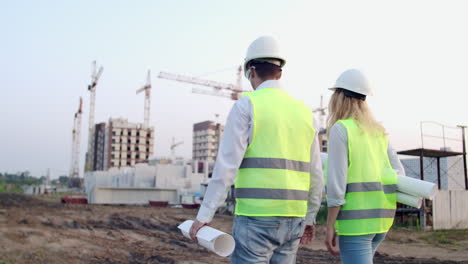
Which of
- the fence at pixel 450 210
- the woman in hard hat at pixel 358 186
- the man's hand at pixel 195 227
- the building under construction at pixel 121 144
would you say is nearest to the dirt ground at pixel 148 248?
the fence at pixel 450 210

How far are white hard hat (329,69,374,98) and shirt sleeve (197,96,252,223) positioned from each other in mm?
935

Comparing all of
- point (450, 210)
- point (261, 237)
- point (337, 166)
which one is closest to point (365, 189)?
point (337, 166)

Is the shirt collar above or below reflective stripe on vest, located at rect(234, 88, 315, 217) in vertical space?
above

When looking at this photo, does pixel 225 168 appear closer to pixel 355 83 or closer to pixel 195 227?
pixel 195 227

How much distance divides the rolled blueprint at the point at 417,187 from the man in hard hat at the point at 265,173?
0.65 m

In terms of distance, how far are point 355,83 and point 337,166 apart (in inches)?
24.0

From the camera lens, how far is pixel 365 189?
107 inches

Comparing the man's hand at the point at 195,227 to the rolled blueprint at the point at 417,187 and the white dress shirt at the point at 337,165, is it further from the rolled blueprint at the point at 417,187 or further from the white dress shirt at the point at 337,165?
the rolled blueprint at the point at 417,187

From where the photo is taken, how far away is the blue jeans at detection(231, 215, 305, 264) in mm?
2245

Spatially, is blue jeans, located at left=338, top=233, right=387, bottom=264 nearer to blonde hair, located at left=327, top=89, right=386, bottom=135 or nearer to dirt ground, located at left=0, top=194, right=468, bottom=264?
blonde hair, located at left=327, top=89, right=386, bottom=135

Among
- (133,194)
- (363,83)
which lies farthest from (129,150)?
(363,83)

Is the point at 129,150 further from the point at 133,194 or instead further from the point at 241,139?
the point at 241,139

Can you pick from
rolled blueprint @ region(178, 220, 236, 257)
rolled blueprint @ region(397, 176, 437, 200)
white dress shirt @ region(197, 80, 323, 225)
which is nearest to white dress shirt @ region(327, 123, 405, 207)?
rolled blueprint @ region(397, 176, 437, 200)

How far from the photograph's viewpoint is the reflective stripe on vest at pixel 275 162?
90.7 inches
